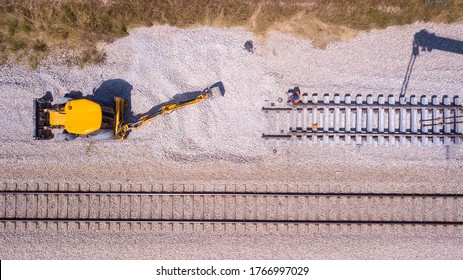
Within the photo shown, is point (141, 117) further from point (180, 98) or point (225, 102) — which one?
point (225, 102)

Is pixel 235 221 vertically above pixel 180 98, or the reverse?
pixel 180 98

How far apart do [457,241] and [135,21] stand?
1138 cm

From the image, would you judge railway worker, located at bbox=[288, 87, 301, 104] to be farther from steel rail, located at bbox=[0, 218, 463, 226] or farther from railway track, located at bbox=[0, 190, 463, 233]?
steel rail, located at bbox=[0, 218, 463, 226]

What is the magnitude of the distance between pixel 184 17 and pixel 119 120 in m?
3.56

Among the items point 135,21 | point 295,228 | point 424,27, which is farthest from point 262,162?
point 424,27

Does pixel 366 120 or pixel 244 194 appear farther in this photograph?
pixel 366 120

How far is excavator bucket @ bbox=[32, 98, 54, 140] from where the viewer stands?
9758 mm

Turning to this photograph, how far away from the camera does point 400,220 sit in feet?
33.1

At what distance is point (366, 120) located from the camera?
10195 millimetres

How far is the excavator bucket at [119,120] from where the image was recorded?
9805 mm

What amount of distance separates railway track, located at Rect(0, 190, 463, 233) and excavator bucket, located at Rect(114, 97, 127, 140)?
1708mm

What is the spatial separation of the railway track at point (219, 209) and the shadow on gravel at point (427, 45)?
11.4ft

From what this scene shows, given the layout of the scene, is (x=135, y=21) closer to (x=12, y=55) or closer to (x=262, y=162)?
(x=12, y=55)

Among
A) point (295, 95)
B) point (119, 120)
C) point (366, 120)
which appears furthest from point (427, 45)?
point (119, 120)
